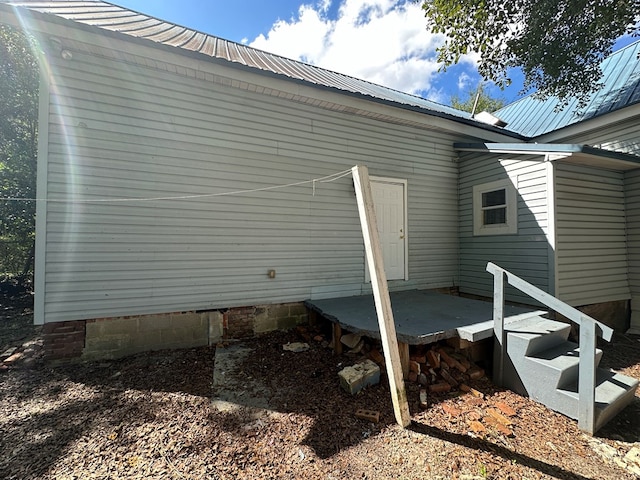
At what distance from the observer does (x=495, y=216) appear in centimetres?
554

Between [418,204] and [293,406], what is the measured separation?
4.64 meters

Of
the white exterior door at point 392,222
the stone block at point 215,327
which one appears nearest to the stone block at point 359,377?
the stone block at point 215,327

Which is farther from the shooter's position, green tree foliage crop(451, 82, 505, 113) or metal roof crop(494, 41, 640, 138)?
green tree foliage crop(451, 82, 505, 113)

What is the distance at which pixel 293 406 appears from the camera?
262 cm

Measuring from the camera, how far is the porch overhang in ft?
13.8

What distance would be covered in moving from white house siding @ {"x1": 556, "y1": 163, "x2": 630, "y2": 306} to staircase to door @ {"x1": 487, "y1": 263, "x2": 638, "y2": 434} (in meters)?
2.19

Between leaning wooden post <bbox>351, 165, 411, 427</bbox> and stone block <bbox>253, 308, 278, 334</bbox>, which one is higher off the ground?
leaning wooden post <bbox>351, 165, 411, 427</bbox>

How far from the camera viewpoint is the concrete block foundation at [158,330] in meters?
3.42

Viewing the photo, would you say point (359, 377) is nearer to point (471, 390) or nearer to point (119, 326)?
point (471, 390)

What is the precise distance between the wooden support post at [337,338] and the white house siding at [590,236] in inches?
155

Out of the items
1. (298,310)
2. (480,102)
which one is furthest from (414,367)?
(480,102)

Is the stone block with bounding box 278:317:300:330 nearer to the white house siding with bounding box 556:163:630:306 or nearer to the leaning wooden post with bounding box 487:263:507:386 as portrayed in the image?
the leaning wooden post with bounding box 487:263:507:386

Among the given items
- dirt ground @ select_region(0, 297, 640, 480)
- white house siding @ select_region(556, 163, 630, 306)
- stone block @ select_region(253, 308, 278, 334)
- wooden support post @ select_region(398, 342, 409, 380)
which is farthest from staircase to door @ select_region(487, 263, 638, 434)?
stone block @ select_region(253, 308, 278, 334)

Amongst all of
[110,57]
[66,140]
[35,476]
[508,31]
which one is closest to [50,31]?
[110,57]
